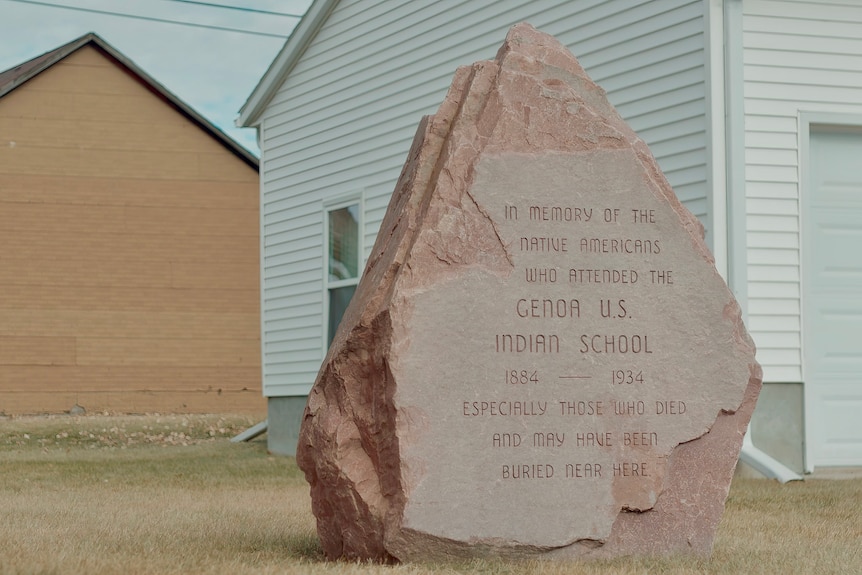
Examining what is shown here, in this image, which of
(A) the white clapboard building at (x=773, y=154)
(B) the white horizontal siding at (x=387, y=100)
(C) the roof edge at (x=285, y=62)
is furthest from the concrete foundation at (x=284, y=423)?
(A) the white clapboard building at (x=773, y=154)

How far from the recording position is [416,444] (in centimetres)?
476

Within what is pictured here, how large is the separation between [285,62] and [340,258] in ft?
8.65

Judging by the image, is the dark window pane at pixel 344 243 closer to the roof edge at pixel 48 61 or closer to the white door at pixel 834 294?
→ the white door at pixel 834 294

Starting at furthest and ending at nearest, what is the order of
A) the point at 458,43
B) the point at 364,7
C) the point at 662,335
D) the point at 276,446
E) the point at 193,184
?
the point at 193,184
the point at 276,446
the point at 364,7
the point at 458,43
the point at 662,335

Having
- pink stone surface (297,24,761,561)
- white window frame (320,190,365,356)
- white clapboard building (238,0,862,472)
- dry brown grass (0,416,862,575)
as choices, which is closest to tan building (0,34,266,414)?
white window frame (320,190,365,356)

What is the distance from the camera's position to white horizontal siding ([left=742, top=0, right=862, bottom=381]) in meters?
9.17

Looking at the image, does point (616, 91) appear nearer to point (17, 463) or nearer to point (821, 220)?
point (821, 220)

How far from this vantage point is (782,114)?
932 cm

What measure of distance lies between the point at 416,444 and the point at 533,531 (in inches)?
24.5

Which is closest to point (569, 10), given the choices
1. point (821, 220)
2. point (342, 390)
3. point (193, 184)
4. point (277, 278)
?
point (821, 220)

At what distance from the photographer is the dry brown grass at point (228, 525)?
468 cm

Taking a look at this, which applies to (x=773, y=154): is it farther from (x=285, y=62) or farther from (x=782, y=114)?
(x=285, y=62)

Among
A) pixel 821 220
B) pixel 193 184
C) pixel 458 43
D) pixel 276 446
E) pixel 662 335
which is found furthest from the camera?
pixel 193 184

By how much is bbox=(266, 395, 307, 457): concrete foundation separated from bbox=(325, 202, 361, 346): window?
108 cm
